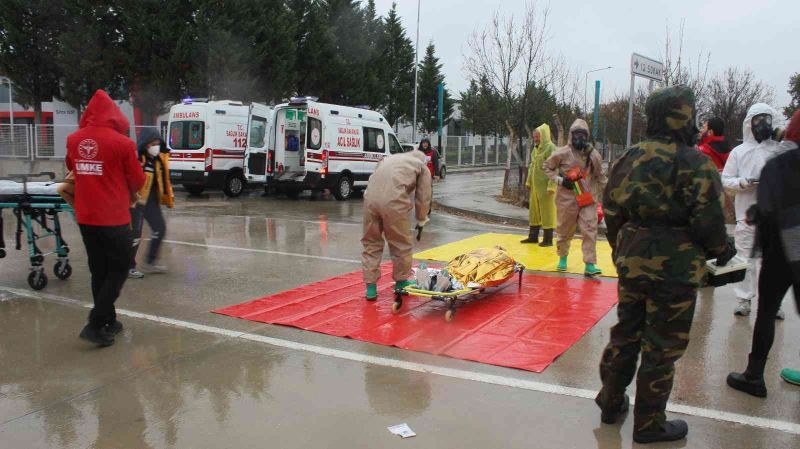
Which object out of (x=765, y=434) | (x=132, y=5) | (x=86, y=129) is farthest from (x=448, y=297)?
(x=132, y=5)

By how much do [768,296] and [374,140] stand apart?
623 inches

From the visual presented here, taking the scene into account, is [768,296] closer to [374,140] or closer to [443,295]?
[443,295]

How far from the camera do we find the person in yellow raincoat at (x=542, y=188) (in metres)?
9.91

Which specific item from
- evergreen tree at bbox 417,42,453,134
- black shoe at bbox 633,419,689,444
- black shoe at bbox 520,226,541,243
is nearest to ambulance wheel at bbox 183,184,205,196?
black shoe at bbox 520,226,541,243

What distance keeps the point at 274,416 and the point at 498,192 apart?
18.9 m

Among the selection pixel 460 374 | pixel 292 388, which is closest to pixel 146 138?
pixel 292 388

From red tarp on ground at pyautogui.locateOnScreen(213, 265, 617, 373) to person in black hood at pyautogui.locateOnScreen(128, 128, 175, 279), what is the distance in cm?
198

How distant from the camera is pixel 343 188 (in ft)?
61.6

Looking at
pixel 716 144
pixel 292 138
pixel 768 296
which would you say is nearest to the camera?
pixel 768 296

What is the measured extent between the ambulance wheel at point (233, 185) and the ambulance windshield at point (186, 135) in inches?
50.9

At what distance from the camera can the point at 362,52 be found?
3378 centimetres

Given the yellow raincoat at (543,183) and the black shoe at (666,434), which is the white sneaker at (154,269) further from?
the black shoe at (666,434)

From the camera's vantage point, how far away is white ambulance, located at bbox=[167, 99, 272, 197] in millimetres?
18766

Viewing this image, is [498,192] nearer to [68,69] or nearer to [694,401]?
[68,69]
